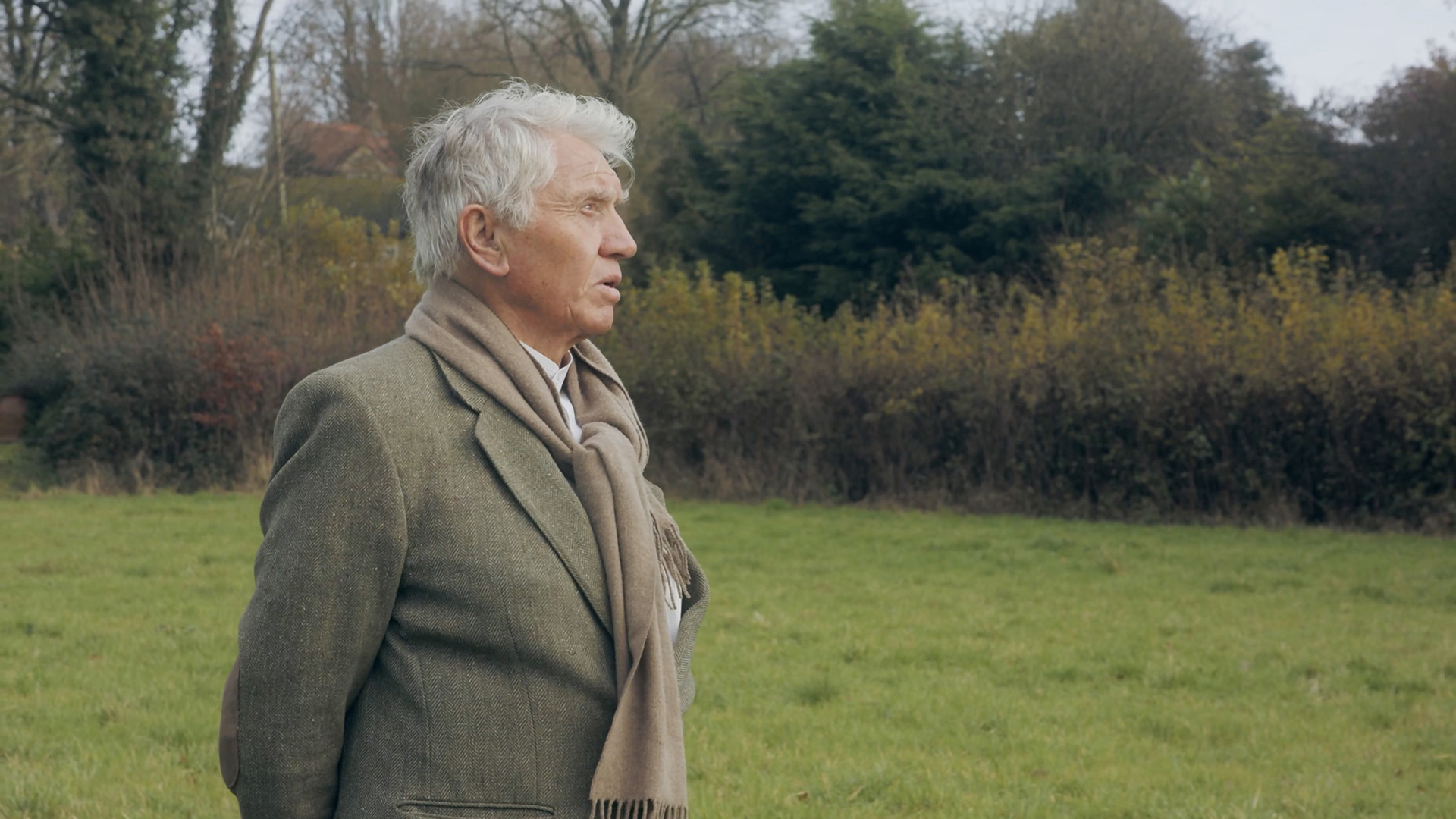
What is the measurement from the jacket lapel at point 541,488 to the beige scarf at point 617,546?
0.02m

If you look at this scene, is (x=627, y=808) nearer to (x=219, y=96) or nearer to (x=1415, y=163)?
(x=219, y=96)

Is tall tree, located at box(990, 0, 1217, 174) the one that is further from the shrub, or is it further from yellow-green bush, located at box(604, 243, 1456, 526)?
the shrub

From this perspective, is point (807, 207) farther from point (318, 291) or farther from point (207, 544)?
point (207, 544)

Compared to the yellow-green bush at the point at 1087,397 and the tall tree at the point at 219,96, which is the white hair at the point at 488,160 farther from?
the tall tree at the point at 219,96

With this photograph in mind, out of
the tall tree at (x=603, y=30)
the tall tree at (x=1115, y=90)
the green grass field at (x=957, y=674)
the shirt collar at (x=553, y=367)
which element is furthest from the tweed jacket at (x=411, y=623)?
the tall tree at (x=603, y=30)

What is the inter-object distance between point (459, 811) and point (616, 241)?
1.02m

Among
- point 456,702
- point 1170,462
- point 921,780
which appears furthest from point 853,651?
point 1170,462

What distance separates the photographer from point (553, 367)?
94.3 inches

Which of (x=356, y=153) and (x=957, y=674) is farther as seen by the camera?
(x=356, y=153)

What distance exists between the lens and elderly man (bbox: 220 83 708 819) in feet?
6.72

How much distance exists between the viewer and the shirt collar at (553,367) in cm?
235

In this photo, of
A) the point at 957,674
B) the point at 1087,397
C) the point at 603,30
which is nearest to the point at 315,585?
the point at 957,674

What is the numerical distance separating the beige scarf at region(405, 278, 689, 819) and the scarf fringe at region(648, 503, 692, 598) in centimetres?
5

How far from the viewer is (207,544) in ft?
39.9
